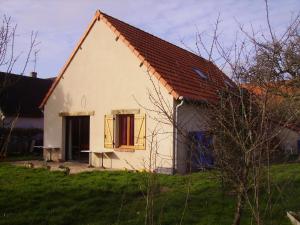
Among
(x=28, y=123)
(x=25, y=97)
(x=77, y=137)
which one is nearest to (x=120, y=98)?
(x=77, y=137)

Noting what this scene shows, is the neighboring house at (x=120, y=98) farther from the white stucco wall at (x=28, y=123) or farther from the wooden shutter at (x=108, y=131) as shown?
the white stucco wall at (x=28, y=123)

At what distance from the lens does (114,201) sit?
9188mm

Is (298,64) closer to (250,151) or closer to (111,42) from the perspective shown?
(111,42)

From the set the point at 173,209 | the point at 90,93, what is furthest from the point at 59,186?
the point at 90,93

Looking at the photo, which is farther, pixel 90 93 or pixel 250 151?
pixel 90 93

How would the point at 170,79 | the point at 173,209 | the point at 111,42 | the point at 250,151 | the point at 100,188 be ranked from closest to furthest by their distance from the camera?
the point at 250,151 < the point at 173,209 < the point at 100,188 < the point at 170,79 < the point at 111,42

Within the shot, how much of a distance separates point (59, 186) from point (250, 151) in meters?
7.59

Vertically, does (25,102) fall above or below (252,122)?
above

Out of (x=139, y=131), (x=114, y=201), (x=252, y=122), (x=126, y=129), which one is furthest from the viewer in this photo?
(x=126, y=129)

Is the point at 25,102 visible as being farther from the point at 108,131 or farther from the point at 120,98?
the point at 120,98

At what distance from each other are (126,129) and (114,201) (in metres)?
7.02

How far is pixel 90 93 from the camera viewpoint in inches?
676

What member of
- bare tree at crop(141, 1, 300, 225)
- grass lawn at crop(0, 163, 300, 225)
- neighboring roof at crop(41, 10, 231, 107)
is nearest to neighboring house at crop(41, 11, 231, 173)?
neighboring roof at crop(41, 10, 231, 107)

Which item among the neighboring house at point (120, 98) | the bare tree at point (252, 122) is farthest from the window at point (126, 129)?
the bare tree at point (252, 122)
